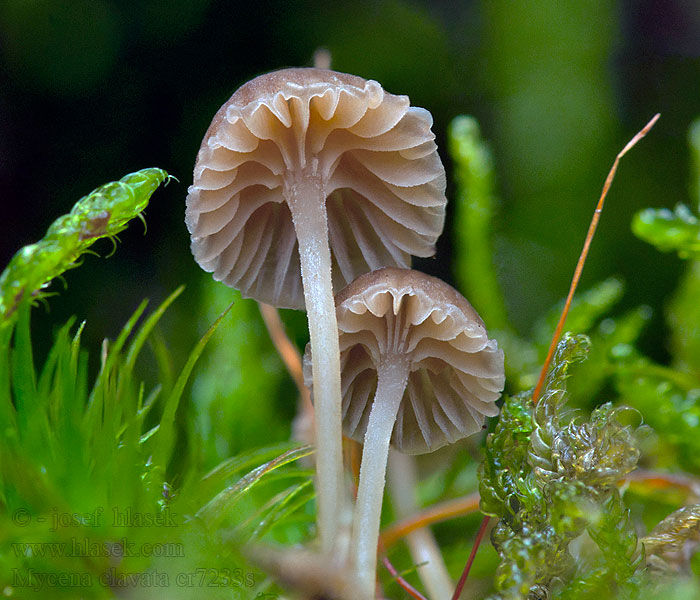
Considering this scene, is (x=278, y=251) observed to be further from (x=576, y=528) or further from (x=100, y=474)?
(x=576, y=528)

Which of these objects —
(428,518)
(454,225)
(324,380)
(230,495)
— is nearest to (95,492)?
(230,495)

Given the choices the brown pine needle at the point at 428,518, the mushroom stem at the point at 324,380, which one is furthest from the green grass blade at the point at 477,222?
the mushroom stem at the point at 324,380

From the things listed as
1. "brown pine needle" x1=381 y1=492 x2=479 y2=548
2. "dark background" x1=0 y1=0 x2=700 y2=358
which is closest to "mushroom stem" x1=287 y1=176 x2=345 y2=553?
"brown pine needle" x1=381 y1=492 x2=479 y2=548

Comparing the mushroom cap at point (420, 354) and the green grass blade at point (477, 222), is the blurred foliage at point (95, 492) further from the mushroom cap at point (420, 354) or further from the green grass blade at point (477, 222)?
the green grass blade at point (477, 222)

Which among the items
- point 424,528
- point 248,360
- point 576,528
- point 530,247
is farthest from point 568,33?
point 576,528

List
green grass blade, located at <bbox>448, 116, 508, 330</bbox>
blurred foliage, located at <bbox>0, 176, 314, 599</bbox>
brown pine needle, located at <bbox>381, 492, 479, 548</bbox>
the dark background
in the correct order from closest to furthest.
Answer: blurred foliage, located at <bbox>0, 176, 314, 599</bbox> → brown pine needle, located at <bbox>381, 492, 479, 548</bbox> → green grass blade, located at <bbox>448, 116, 508, 330</bbox> → the dark background

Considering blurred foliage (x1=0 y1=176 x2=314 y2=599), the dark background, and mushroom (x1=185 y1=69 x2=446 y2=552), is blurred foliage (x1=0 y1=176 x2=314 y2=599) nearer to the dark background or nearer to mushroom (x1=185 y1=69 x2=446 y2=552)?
mushroom (x1=185 y1=69 x2=446 y2=552)

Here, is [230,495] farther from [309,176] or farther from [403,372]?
[309,176]
